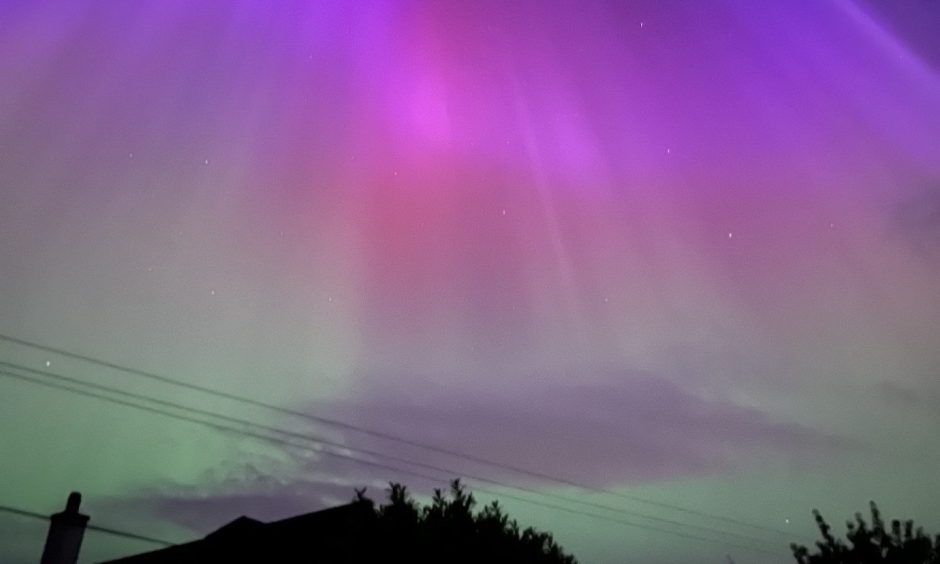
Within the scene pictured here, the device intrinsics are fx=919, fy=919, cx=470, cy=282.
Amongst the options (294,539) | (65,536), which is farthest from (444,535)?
(65,536)

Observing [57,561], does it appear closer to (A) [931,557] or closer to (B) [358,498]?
(B) [358,498]

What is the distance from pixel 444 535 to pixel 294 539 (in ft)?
11.3

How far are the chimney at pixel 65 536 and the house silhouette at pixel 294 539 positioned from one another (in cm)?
464

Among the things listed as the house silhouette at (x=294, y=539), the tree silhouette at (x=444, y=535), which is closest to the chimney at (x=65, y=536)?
the house silhouette at (x=294, y=539)

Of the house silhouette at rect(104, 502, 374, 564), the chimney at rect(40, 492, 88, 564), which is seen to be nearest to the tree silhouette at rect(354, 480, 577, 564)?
the house silhouette at rect(104, 502, 374, 564)

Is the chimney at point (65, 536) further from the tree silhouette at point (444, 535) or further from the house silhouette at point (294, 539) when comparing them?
the tree silhouette at point (444, 535)

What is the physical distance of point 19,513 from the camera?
24.6 meters

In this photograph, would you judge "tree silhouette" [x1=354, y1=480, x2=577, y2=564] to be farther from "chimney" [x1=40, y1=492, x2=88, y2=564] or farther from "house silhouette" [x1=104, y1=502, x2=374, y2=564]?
"chimney" [x1=40, y1=492, x2=88, y2=564]

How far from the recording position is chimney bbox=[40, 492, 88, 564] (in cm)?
2427

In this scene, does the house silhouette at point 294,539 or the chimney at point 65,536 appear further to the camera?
the chimney at point 65,536

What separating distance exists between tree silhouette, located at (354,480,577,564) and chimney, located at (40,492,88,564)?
10.6 m

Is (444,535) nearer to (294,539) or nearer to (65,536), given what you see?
(294,539)

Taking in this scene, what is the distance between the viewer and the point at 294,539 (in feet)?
63.8

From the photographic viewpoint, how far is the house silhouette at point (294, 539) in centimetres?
1834
